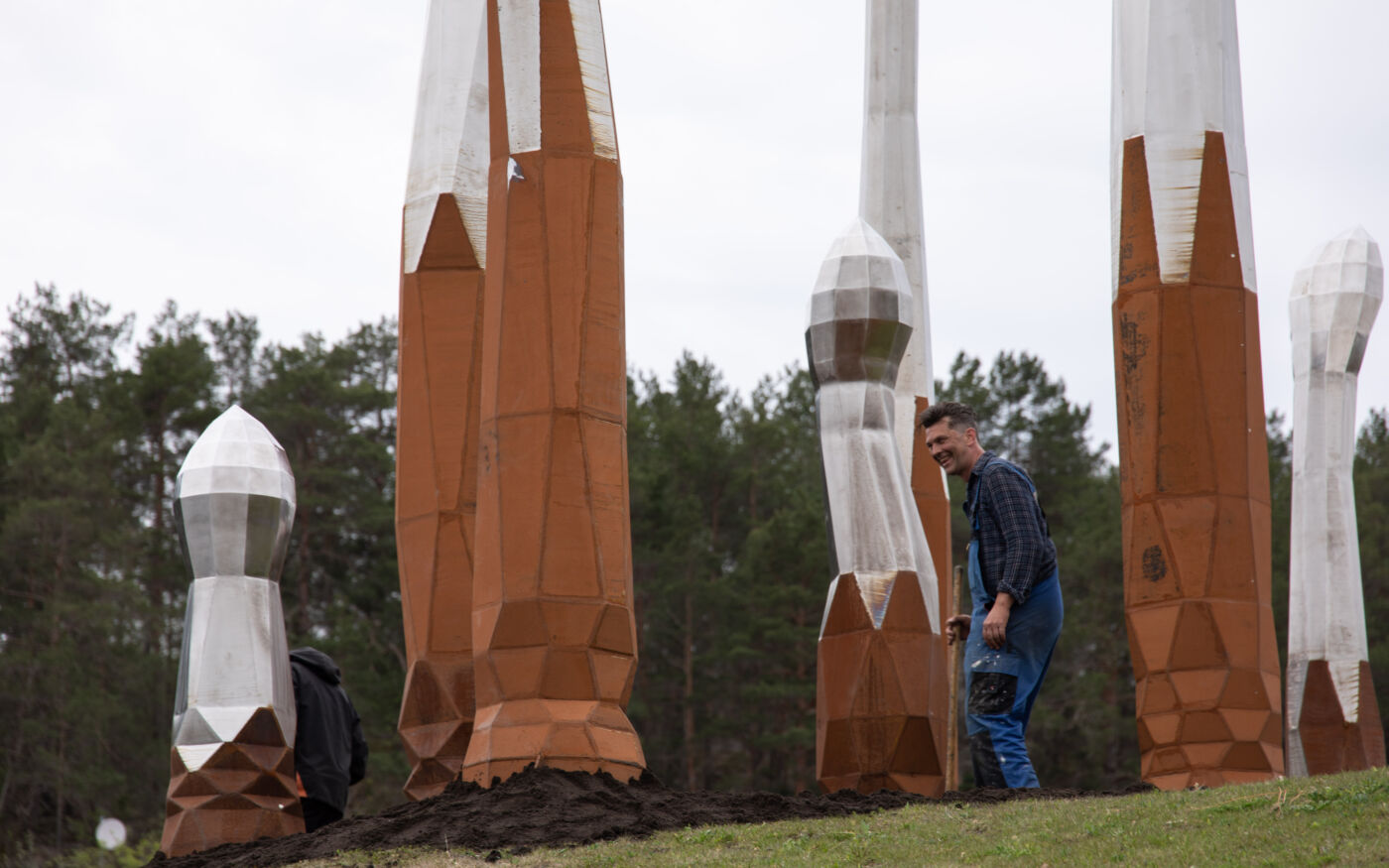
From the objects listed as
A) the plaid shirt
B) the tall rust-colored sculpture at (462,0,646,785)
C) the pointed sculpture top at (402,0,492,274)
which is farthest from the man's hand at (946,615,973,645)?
the pointed sculpture top at (402,0,492,274)

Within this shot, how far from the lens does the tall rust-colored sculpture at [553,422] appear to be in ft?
29.0

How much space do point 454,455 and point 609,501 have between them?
2.75 m

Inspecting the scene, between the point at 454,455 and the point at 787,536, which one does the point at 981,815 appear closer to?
the point at 454,455

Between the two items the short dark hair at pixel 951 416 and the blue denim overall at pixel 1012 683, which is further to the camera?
the short dark hair at pixel 951 416

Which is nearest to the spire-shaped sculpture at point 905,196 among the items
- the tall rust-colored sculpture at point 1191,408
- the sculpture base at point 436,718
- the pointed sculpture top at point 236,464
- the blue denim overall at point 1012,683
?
the tall rust-colored sculpture at point 1191,408

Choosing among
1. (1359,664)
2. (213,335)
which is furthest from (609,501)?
(213,335)

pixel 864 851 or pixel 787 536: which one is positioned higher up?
pixel 787 536

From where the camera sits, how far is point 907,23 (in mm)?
16297

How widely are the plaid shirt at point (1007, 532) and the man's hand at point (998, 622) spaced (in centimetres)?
5

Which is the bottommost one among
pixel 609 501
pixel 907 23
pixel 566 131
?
pixel 609 501

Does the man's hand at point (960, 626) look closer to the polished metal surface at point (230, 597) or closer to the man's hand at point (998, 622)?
the man's hand at point (998, 622)

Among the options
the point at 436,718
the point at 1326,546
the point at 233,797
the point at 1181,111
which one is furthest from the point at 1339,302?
the point at 233,797

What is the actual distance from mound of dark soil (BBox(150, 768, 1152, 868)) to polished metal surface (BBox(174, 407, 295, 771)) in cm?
104

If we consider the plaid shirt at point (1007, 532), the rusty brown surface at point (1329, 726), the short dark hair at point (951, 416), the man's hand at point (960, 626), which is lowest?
the rusty brown surface at point (1329, 726)
